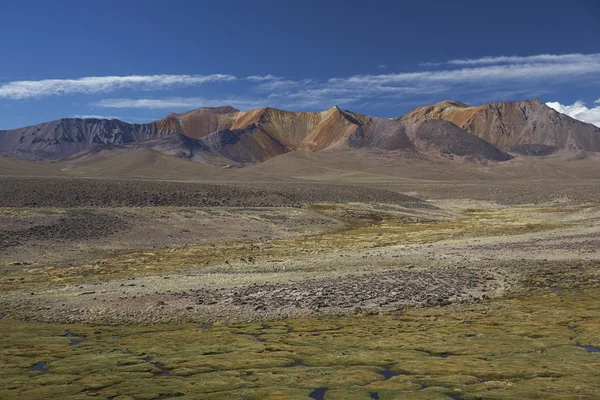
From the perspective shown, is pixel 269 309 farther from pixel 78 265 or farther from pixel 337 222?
pixel 337 222

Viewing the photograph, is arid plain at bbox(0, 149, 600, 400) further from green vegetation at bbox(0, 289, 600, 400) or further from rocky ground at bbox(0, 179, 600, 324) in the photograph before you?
rocky ground at bbox(0, 179, 600, 324)

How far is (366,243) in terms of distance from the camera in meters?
49.3

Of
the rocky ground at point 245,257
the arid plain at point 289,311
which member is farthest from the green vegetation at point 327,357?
the rocky ground at point 245,257

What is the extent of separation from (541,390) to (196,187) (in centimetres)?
7339

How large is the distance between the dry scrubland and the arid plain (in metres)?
0.09

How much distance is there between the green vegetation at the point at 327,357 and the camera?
1449 cm

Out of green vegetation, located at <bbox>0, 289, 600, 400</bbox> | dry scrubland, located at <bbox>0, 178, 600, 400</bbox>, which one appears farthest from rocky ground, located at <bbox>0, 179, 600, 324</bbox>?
green vegetation, located at <bbox>0, 289, 600, 400</bbox>

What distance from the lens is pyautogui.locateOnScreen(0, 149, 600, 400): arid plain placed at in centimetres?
1525

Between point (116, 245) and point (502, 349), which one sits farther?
point (116, 245)

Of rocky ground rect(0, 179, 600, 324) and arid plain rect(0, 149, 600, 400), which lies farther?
rocky ground rect(0, 179, 600, 324)

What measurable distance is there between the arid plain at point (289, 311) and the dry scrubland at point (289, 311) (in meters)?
0.09

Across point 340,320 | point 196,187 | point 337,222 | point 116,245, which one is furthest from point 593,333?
point 196,187

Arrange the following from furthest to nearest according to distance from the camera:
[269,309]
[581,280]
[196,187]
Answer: [196,187] < [581,280] < [269,309]

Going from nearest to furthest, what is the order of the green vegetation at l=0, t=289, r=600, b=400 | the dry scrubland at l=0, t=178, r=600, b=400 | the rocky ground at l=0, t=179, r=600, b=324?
the green vegetation at l=0, t=289, r=600, b=400 < the dry scrubland at l=0, t=178, r=600, b=400 < the rocky ground at l=0, t=179, r=600, b=324
